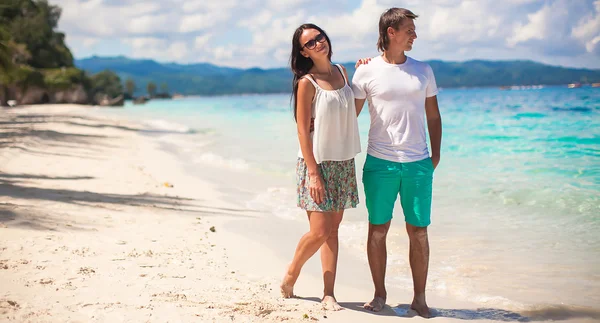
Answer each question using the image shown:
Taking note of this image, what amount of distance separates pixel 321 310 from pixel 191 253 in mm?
1681

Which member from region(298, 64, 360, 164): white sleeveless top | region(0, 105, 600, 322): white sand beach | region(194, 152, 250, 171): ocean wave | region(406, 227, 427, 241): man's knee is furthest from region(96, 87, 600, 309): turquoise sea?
region(298, 64, 360, 164): white sleeveless top

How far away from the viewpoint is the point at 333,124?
3514 mm

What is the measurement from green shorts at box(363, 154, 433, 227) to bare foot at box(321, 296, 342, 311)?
62 cm

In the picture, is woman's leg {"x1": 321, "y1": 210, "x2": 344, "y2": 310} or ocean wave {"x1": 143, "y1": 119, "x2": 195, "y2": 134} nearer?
woman's leg {"x1": 321, "y1": 210, "x2": 344, "y2": 310}

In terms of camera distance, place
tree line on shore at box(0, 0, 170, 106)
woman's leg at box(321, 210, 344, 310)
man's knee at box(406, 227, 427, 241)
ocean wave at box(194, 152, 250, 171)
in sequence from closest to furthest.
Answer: man's knee at box(406, 227, 427, 241) → woman's leg at box(321, 210, 344, 310) → ocean wave at box(194, 152, 250, 171) → tree line on shore at box(0, 0, 170, 106)

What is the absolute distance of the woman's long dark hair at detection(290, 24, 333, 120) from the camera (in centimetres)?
359

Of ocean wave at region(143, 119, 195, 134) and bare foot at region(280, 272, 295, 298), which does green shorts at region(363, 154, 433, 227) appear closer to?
bare foot at region(280, 272, 295, 298)

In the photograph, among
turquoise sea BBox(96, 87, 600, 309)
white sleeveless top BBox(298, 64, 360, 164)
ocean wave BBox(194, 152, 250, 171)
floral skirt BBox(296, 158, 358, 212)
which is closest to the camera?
white sleeveless top BBox(298, 64, 360, 164)

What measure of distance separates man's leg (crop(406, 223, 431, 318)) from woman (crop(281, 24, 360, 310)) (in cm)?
47

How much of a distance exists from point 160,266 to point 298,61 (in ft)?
6.80

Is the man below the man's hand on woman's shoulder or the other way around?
below

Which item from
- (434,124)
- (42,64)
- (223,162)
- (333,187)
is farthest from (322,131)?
(42,64)

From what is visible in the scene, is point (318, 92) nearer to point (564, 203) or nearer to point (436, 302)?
point (436, 302)

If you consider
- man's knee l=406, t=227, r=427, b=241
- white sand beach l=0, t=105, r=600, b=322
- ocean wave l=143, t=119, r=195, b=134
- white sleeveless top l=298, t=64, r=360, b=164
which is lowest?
white sand beach l=0, t=105, r=600, b=322
